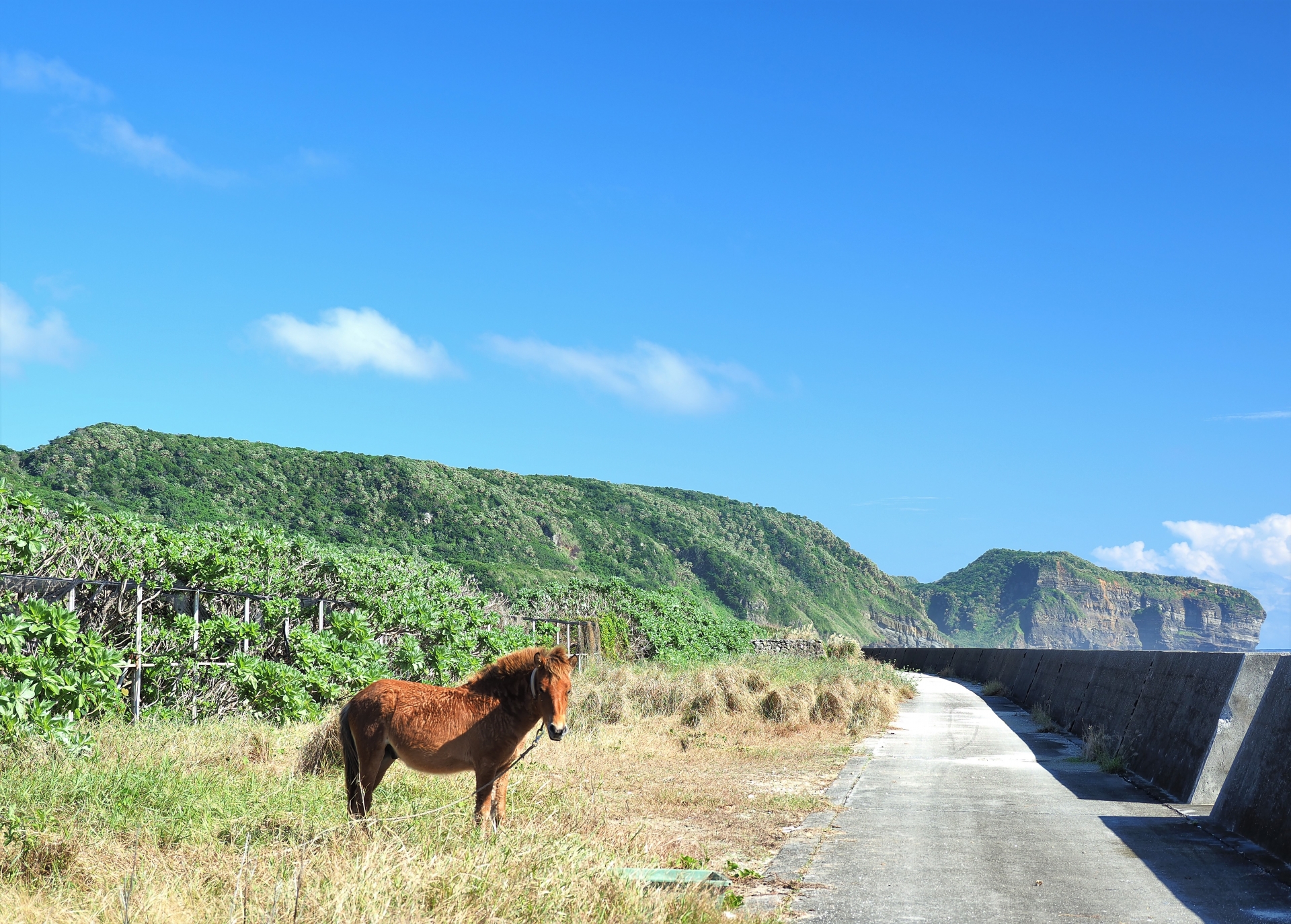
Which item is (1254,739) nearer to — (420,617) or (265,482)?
(420,617)

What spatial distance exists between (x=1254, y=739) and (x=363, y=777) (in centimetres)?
724

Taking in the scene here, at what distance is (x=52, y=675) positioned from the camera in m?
8.88

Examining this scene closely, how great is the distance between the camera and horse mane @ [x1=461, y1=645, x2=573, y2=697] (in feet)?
22.5

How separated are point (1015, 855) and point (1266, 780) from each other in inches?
86.9

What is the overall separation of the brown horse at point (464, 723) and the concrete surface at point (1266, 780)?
18.0ft

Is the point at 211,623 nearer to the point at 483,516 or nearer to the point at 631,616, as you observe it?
the point at 631,616

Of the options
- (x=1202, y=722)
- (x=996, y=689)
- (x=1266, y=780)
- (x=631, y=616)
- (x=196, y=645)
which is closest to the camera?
(x=1266, y=780)

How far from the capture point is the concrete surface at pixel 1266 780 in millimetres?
7559

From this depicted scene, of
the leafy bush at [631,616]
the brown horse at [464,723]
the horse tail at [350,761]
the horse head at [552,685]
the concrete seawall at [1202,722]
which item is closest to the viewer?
the horse head at [552,685]

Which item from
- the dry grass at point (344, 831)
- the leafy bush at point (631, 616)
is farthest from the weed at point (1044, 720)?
Result: the leafy bush at point (631, 616)

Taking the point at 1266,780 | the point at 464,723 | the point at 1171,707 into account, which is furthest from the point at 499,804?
the point at 1171,707

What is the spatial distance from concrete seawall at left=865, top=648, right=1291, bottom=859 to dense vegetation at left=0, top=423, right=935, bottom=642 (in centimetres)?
1657

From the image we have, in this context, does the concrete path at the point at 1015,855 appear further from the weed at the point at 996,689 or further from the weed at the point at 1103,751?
→ the weed at the point at 996,689

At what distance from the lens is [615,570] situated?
312 ft
